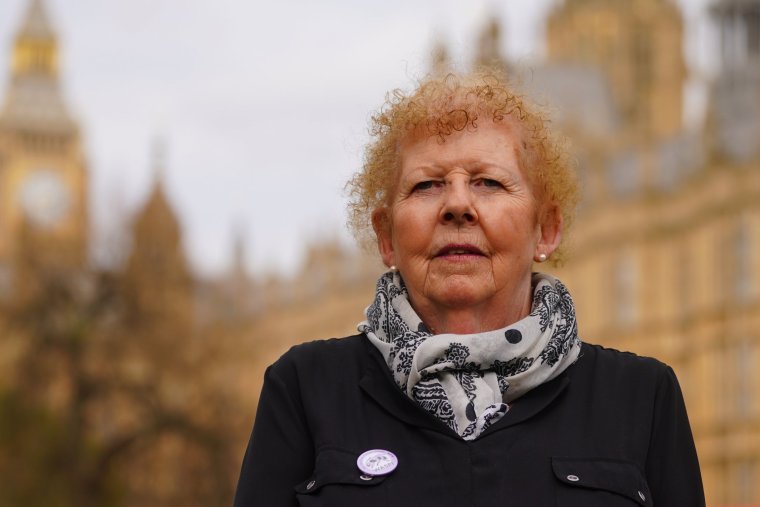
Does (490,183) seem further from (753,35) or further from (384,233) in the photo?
(753,35)

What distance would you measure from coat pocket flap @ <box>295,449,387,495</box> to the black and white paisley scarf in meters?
0.19

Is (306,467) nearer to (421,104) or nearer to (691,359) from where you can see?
(421,104)

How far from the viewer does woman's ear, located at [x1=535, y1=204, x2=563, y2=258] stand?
12.7 feet

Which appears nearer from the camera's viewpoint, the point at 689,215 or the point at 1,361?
the point at 1,361

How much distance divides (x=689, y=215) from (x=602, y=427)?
41.7 metres

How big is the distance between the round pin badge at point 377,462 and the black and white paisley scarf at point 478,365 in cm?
13

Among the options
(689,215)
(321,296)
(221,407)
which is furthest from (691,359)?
(321,296)

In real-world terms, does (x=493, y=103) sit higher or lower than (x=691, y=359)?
higher

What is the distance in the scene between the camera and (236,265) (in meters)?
82.4

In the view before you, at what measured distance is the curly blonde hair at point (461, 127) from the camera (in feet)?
12.2

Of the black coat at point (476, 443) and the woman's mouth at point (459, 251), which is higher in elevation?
the woman's mouth at point (459, 251)

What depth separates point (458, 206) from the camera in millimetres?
3600

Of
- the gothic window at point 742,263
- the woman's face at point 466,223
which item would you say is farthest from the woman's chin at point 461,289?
the gothic window at point 742,263

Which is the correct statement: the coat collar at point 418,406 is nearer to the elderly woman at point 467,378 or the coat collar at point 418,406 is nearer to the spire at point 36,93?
the elderly woman at point 467,378
